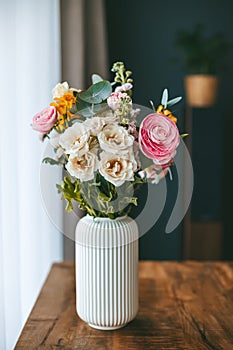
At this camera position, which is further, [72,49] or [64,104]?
[72,49]

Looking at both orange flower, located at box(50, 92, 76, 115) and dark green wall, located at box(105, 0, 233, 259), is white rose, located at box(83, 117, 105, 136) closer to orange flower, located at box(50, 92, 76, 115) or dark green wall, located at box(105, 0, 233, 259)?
orange flower, located at box(50, 92, 76, 115)

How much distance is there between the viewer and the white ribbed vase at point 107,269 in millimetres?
1389

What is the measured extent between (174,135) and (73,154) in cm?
24

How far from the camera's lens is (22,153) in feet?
6.37

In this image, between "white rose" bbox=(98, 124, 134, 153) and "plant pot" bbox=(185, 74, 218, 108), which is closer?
"white rose" bbox=(98, 124, 134, 153)

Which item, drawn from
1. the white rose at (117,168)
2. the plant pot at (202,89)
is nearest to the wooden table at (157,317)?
the white rose at (117,168)

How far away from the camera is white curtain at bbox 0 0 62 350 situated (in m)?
1.56

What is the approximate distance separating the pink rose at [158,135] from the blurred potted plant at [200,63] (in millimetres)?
2203

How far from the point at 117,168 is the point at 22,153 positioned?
756 mm

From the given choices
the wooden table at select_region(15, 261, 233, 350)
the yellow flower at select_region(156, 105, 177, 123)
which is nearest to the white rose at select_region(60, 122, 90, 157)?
the yellow flower at select_region(156, 105, 177, 123)

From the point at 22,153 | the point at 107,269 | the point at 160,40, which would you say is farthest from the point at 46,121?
the point at 160,40

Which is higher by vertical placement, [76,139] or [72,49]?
[72,49]

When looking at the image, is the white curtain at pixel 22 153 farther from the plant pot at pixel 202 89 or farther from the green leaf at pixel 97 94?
the plant pot at pixel 202 89

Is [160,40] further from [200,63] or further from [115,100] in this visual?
[115,100]
